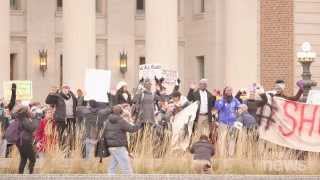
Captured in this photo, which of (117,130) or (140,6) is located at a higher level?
(140,6)

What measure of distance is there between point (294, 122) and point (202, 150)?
356 centimetres

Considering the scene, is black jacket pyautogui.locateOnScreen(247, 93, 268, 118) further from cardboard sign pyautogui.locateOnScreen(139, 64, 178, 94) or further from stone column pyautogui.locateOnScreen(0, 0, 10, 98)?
stone column pyautogui.locateOnScreen(0, 0, 10, 98)

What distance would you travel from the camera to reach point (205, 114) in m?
29.0

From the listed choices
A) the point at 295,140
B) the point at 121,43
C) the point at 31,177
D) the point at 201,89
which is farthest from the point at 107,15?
the point at 31,177

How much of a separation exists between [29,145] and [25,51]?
19.3 metres

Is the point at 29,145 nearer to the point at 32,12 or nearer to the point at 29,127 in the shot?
the point at 29,127

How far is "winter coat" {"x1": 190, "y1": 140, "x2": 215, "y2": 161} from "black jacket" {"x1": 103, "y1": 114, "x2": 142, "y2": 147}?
1709mm

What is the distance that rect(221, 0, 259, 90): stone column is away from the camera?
40.0 metres

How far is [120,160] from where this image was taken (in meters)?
22.5

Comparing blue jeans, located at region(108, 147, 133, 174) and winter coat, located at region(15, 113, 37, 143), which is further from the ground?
winter coat, located at region(15, 113, 37, 143)

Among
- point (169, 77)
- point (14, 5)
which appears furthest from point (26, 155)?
Result: point (14, 5)

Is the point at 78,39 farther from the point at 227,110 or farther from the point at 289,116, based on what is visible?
the point at 289,116

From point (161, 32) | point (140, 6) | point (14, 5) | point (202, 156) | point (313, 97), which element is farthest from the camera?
point (140, 6)

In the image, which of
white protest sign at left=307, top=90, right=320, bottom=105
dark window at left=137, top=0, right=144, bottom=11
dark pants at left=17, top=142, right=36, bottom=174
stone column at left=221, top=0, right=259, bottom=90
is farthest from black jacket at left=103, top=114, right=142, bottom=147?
dark window at left=137, top=0, right=144, bottom=11
